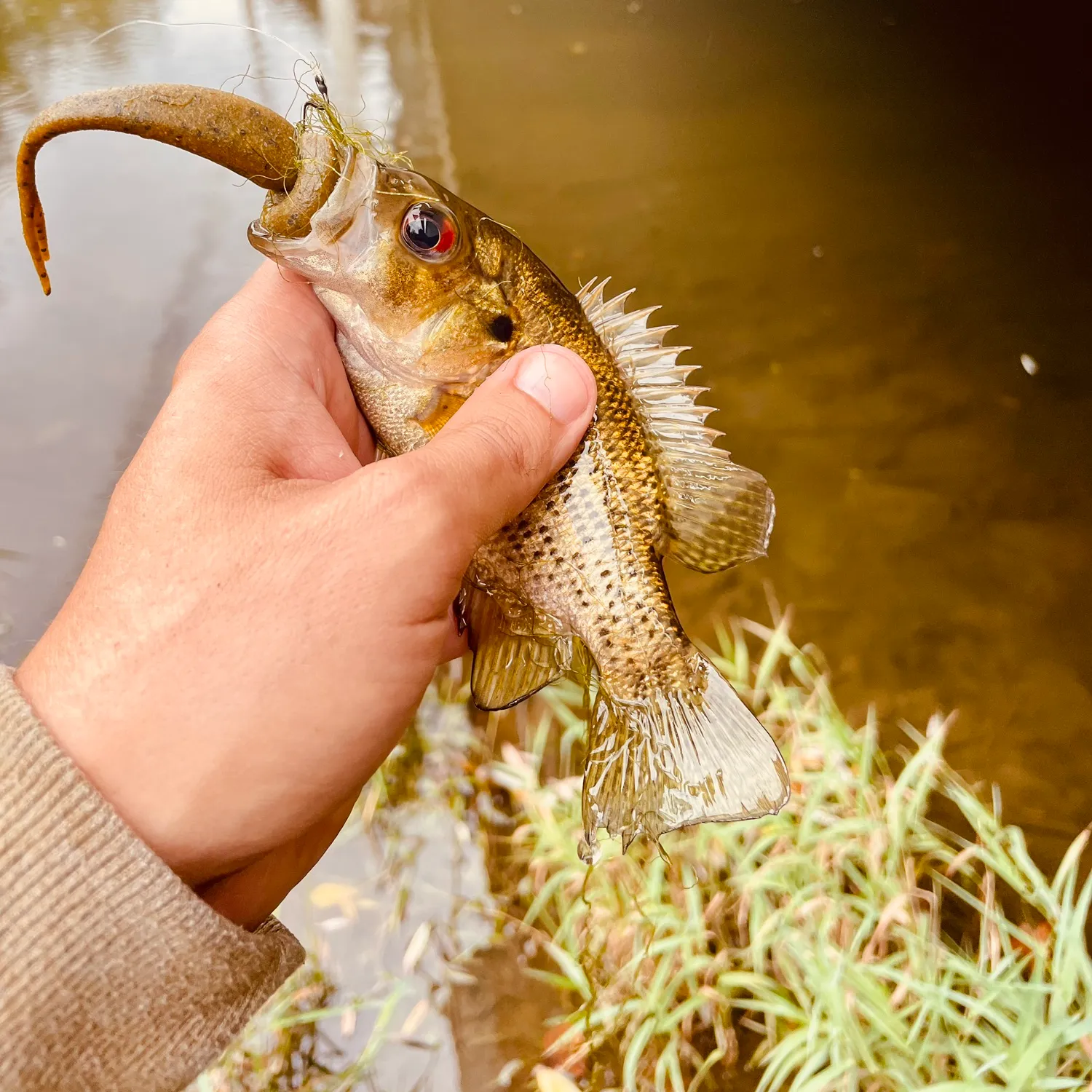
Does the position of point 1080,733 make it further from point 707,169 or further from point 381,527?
point 707,169

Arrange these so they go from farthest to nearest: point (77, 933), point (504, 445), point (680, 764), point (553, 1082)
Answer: point (553, 1082) < point (680, 764) < point (504, 445) < point (77, 933)

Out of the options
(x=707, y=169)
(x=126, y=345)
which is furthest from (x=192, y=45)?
(x=707, y=169)

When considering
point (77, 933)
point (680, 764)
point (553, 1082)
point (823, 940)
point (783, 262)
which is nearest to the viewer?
point (77, 933)

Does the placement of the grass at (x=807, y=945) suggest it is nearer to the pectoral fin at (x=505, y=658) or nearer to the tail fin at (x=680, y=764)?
the tail fin at (x=680, y=764)

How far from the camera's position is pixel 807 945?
6.72ft

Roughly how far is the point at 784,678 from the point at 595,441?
1.75m

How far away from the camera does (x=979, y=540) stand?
11.1ft

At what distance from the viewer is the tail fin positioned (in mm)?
1464

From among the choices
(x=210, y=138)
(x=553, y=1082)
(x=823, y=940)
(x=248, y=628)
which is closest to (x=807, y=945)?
(x=823, y=940)

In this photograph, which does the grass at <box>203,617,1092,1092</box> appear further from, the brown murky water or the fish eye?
the fish eye

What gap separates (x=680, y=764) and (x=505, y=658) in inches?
15.0

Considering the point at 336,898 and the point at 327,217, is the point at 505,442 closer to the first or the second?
the point at 327,217

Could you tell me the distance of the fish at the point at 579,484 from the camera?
1.31 metres

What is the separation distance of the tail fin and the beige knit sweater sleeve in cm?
69
